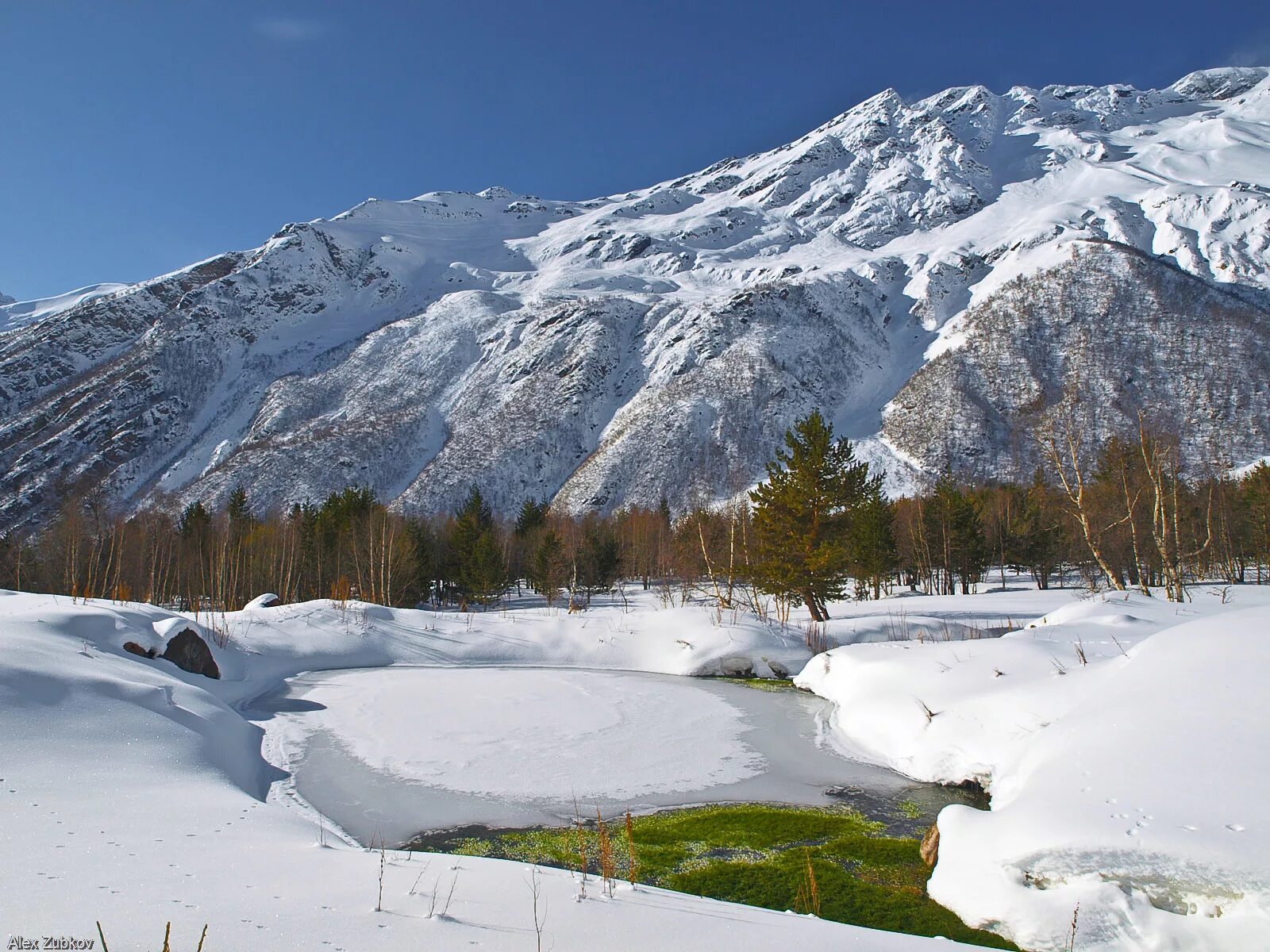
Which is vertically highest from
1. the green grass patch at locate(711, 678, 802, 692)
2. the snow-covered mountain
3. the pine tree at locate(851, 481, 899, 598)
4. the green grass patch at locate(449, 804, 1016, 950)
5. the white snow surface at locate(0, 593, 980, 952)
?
the snow-covered mountain

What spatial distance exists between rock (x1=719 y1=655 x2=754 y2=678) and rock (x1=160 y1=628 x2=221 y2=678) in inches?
547

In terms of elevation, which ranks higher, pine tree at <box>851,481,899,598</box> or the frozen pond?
pine tree at <box>851,481,899,598</box>

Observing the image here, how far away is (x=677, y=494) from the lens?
284ft

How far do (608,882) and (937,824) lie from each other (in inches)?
166

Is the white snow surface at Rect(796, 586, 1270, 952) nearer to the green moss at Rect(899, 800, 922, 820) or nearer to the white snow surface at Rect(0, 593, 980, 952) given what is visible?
the green moss at Rect(899, 800, 922, 820)

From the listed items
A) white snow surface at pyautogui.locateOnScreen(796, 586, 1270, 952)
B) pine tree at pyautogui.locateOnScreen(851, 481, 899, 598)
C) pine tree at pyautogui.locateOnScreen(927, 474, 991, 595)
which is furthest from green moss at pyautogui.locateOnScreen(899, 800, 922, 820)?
pine tree at pyautogui.locateOnScreen(927, 474, 991, 595)

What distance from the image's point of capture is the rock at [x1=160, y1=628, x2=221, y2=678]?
1517cm

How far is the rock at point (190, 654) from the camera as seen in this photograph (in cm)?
1517

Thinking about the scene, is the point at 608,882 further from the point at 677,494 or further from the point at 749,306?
the point at 749,306

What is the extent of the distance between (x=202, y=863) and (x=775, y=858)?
5.62 metres

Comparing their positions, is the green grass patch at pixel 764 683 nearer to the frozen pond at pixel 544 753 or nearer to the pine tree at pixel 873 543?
the frozen pond at pixel 544 753

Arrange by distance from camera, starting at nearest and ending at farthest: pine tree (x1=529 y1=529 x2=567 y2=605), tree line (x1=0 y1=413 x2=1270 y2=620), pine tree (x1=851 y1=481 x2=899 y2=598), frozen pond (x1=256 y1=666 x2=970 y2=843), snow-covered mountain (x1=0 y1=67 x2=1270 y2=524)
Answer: frozen pond (x1=256 y1=666 x2=970 y2=843), tree line (x1=0 y1=413 x2=1270 y2=620), pine tree (x1=851 y1=481 x2=899 y2=598), pine tree (x1=529 y1=529 x2=567 y2=605), snow-covered mountain (x1=0 y1=67 x2=1270 y2=524)

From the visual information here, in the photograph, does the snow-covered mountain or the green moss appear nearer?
the green moss

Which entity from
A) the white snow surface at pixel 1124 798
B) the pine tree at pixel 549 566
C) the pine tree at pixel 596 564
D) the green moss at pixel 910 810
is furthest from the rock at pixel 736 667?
the pine tree at pixel 596 564
